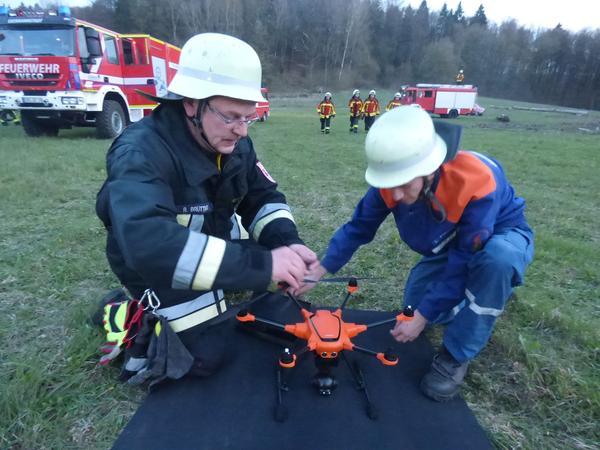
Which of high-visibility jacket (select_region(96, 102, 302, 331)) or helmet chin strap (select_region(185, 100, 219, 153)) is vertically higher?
helmet chin strap (select_region(185, 100, 219, 153))

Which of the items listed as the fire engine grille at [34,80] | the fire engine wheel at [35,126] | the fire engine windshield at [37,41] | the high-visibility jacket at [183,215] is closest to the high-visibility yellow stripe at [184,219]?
the high-visibility jacket at [183,215]

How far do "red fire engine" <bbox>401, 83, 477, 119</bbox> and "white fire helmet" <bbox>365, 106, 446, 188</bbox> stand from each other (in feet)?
92.3

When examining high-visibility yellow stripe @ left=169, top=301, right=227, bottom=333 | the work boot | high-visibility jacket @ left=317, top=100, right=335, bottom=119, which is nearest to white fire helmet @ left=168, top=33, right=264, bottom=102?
high-visibility yellow stripe @ left=169, top=301, right=227, bottom=333

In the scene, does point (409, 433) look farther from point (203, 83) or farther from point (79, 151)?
point (79, 151)

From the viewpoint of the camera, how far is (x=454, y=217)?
1939mm

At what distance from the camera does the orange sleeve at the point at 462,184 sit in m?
1.85

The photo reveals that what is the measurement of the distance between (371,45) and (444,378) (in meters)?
67.7

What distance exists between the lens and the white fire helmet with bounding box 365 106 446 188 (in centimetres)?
172

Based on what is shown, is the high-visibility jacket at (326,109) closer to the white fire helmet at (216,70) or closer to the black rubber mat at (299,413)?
the white fire helmet at (216,70)

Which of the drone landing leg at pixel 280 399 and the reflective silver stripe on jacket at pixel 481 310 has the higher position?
the reflective silver stripe on jacket at pixel 481 310

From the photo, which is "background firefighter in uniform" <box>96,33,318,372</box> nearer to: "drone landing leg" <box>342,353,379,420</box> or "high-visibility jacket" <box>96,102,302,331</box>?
"high-visibility jacket" <box>96,102,302,331</box>

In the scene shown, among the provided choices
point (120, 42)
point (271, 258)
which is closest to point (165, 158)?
point (271, 258)

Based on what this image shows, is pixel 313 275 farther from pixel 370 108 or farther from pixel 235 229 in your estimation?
pixel 370 108

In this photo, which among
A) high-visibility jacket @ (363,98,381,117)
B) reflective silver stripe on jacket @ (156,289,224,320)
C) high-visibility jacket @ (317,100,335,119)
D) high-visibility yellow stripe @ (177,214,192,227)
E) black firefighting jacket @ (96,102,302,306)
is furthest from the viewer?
high-visibility jacket @ (363,98,381,117)
